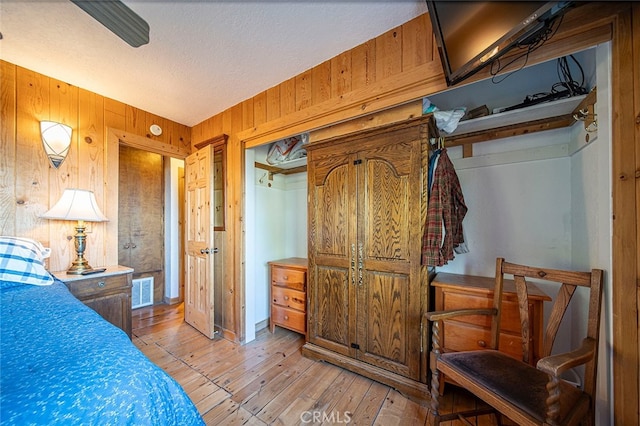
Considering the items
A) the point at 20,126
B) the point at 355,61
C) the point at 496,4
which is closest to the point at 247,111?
the point at 355,61

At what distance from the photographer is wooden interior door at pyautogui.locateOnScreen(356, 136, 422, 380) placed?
5.33ft

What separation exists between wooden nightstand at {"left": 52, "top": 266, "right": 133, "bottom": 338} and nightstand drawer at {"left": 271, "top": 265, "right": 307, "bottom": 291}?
1326 mm

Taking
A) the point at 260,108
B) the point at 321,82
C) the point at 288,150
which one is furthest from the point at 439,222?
the point at 260,108

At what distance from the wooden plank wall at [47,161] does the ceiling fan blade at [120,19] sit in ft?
3.68

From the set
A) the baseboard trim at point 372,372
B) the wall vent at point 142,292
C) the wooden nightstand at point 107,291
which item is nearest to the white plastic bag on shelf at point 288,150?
the wooden nightstand at point 107,291

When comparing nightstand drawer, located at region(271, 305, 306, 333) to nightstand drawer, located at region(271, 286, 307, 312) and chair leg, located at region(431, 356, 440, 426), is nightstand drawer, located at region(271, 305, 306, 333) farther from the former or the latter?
chair leg, located at region(431, 356, 440, 426)

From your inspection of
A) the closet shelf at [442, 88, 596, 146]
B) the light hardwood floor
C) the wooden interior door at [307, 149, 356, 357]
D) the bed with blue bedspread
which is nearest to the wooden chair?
the light hardwood floor

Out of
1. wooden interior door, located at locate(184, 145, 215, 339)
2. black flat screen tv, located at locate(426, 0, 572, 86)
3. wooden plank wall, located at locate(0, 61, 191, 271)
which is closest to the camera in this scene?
black flat screen tv, located at locate(426, 0, 572, 86)

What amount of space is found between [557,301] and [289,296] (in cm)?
208

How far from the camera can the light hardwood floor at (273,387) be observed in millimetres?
1479

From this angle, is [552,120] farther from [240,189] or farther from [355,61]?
[240,189]

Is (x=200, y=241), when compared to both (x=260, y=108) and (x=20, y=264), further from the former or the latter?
(x=260, y=108)

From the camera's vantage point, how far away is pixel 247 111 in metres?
2.40

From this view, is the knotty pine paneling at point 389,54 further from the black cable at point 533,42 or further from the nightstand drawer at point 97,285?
the nightstand drawer at point 97,285
